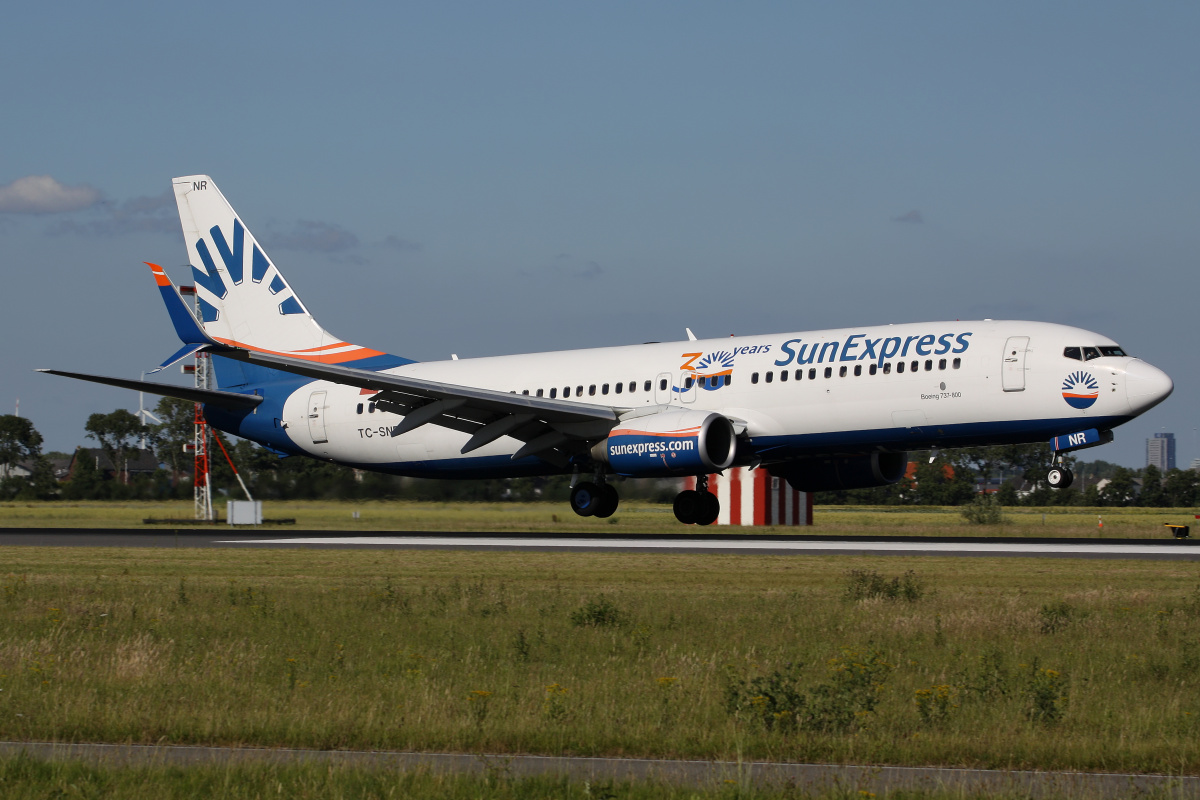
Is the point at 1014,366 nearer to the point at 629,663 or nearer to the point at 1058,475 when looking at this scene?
the point at 1058,475

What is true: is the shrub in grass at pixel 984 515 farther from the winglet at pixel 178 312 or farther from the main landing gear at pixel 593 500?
the winglet at pixel 178 312

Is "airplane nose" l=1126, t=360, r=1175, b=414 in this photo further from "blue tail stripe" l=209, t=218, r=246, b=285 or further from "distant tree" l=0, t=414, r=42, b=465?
Result: "distant tree" l=0, t=414, r=42, b=465

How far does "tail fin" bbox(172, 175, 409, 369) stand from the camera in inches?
1747

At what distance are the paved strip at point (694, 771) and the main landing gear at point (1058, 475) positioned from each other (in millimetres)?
22487

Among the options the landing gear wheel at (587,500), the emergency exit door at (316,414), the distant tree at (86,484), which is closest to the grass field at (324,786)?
the landing gear wheel at (587,500)

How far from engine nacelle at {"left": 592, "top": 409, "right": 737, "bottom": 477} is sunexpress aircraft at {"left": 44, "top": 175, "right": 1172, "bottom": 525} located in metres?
0.05

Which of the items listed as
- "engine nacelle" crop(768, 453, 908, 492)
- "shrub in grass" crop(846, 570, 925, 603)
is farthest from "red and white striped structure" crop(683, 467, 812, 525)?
"shrub in grass" crop(846, 570, 925, 603)

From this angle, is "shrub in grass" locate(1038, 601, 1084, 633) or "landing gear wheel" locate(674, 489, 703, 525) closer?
"shrub in grass" locate(1038, 601, 1084, 633)

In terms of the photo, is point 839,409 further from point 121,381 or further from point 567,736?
point 567,736

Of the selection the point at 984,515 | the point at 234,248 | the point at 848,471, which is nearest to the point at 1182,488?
the point at 984,515

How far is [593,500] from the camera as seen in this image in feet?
125

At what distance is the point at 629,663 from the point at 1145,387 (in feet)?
68.1

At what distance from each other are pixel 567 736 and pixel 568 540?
80.4 ft

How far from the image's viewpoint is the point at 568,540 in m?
35.3
